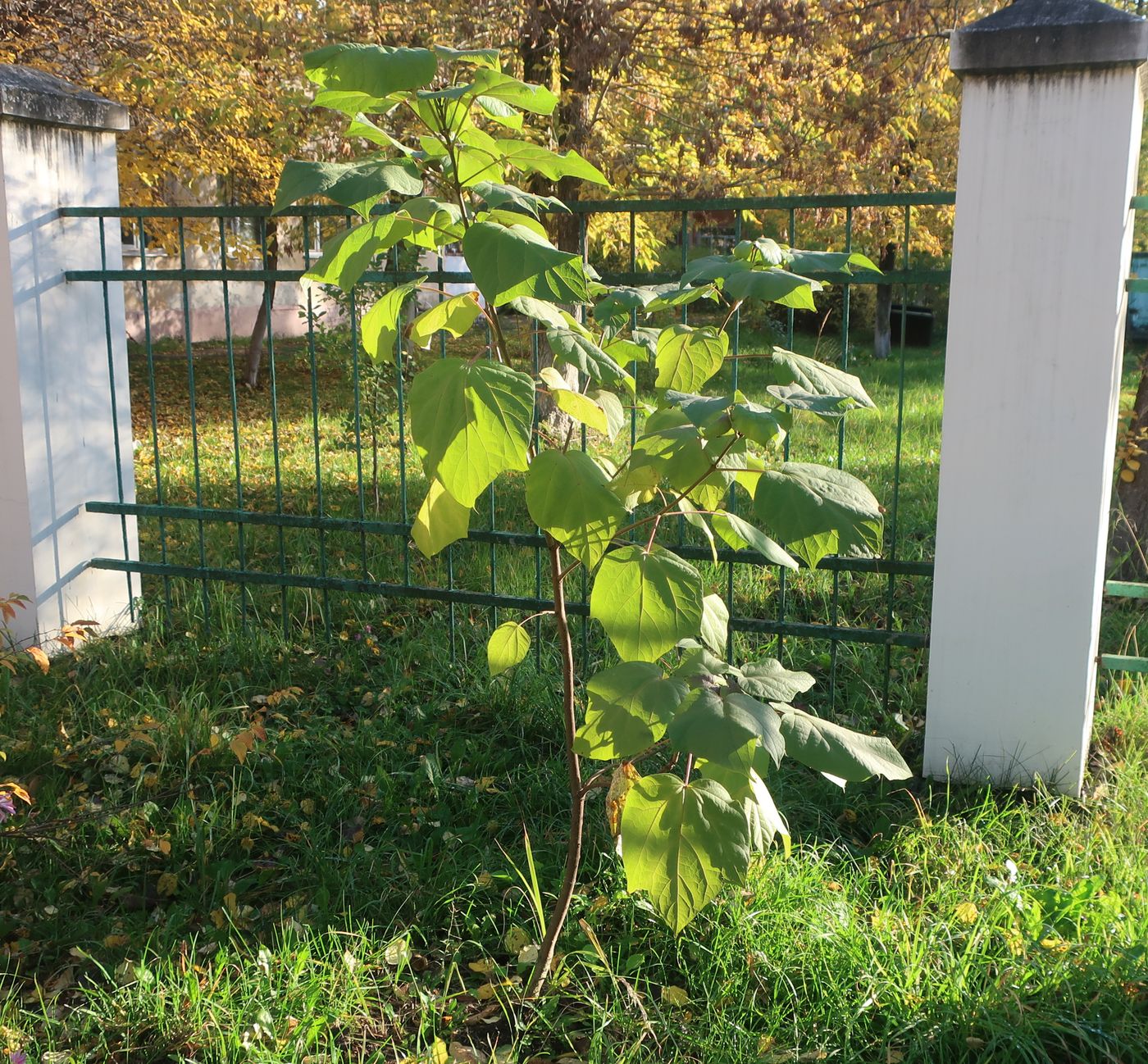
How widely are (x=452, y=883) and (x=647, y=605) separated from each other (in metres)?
1.31

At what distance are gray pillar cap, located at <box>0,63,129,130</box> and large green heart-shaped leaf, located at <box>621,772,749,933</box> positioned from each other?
373 centimetres

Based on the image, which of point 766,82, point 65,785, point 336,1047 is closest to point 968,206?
point 336,1047

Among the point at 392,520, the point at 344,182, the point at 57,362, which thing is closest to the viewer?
the point at 344,182

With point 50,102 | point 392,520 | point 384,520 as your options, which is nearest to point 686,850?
point 50,102

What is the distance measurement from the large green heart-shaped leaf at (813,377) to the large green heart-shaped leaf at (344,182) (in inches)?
29.5

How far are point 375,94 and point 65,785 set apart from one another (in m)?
2.63

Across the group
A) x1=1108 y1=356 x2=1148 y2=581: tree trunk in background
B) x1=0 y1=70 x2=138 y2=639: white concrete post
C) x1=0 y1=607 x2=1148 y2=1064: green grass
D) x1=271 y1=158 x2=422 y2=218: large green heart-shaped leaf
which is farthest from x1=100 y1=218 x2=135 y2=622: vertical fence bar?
x1=1108 y1=356 x2=1148 y2=581: tree trunk in background

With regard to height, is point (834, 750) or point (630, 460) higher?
point (630, 460)

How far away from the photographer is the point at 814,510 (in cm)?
192

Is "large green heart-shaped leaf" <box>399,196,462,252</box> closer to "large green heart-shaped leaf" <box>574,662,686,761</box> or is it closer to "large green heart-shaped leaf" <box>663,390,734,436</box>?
"large green heart-shaped leaf" <box>663,390,734,436</box>

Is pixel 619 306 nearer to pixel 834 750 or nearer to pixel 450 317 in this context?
pixel 450 317

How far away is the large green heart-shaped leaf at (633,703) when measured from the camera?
1.95 meters

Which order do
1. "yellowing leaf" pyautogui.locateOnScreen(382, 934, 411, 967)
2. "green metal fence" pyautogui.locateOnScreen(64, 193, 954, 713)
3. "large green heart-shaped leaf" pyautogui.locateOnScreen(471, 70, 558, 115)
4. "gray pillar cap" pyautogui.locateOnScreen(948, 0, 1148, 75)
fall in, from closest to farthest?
"large green heart-shaped leaf" pyautogui.locateOnScreen(471, 70, 558, 115) → "yellowing leaf" pyautogui.locateOnScreen(382, 934, 411, 967) → "gray pillar cap" pyautogui.locateOnScreen(948, 0, 1148, 75) → "green metal fence" pyautogui.locateOnScreen(64, 193, 954, 713)

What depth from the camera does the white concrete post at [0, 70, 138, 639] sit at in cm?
437
